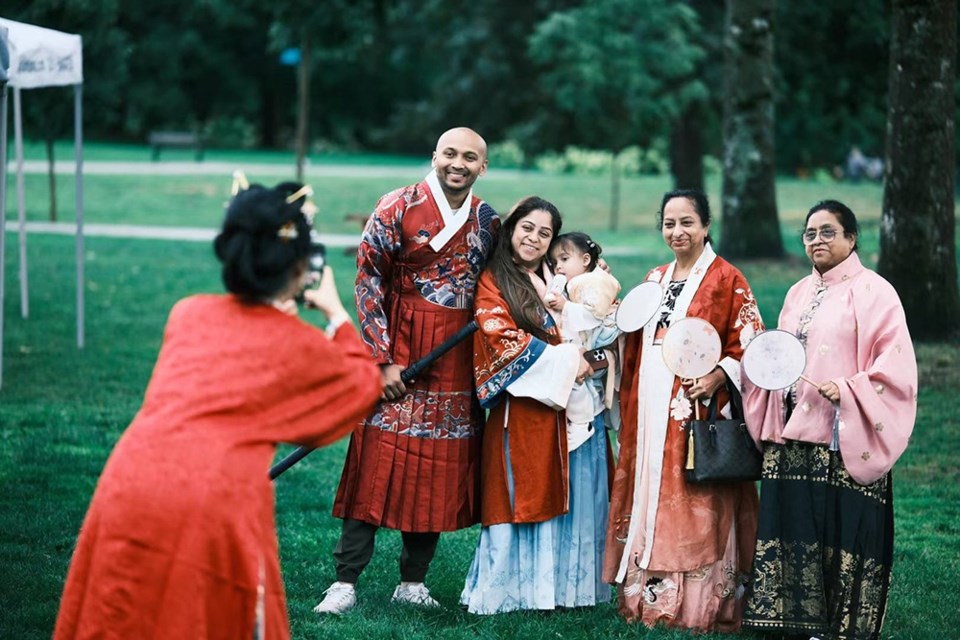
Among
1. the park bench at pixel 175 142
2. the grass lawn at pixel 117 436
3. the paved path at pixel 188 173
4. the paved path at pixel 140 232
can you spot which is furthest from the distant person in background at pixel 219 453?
the park bench at pixel 175 142

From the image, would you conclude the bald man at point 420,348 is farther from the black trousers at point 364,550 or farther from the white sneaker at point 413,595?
the white sneaker at point 413,595

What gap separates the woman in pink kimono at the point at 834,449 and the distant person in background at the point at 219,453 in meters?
2.15

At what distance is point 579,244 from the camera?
535 cm

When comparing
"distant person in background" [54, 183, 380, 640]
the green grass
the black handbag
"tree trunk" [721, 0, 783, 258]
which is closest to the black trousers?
the black handbag

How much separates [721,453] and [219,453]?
2.42 m

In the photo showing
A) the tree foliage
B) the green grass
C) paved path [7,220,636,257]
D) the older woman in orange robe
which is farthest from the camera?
the green grass

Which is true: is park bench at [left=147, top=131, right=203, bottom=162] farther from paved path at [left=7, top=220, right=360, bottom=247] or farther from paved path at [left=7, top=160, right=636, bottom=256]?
paved path at [left=7, top=220, right=360, bottom=247]

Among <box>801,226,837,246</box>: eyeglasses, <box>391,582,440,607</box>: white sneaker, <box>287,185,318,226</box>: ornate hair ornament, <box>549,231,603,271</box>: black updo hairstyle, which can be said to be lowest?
<box>391,582,440,607</box>: white sneaker

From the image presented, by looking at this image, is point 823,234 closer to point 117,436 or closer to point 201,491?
point 201,491

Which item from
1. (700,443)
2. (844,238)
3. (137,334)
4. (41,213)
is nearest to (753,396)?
(700,443)

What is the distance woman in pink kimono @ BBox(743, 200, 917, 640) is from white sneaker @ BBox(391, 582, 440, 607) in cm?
135

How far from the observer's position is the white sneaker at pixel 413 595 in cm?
537

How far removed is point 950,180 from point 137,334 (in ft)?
24.3

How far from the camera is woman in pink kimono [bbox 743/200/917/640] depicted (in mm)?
4703
